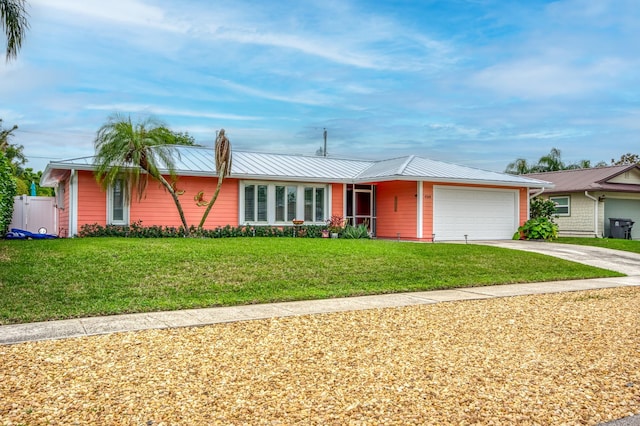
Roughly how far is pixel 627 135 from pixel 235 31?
24.7m

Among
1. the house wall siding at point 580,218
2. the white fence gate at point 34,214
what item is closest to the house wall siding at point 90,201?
the white fence gate at point 34,214

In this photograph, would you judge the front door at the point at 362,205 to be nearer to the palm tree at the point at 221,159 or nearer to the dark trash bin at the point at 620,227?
the palm tree at the point at 221,159

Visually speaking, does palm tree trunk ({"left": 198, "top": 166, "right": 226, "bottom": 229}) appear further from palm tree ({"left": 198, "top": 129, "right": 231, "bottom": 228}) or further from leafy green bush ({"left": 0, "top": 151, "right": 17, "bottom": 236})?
leafy green bush ({"left": 0, "top": 151, "right": 17, "bottom": 236})

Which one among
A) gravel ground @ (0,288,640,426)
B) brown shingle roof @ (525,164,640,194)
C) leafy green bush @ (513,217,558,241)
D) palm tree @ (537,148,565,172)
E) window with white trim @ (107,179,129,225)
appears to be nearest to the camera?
gravel ground @ (0,288,640,426)

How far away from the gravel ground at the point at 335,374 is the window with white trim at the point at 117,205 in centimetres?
1099

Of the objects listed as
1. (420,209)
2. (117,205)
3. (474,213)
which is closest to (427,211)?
(420,209)

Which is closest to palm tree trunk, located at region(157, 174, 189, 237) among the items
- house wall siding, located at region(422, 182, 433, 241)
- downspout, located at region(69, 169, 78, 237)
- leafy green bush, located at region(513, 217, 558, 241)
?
downspout, located at region(69, 169, 78, 237)

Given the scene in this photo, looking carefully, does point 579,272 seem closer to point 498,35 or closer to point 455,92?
point 498,35

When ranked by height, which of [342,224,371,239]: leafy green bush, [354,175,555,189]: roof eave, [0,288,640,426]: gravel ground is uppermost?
[354,175,555,189]: roof eave

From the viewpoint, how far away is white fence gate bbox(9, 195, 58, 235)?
19797 mm

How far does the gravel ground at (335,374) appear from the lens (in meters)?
4.14

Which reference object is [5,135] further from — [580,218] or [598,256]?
[598,256]

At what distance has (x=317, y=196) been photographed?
66.6 ft

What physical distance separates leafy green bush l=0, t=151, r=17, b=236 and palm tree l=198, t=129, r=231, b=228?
5.90 m
